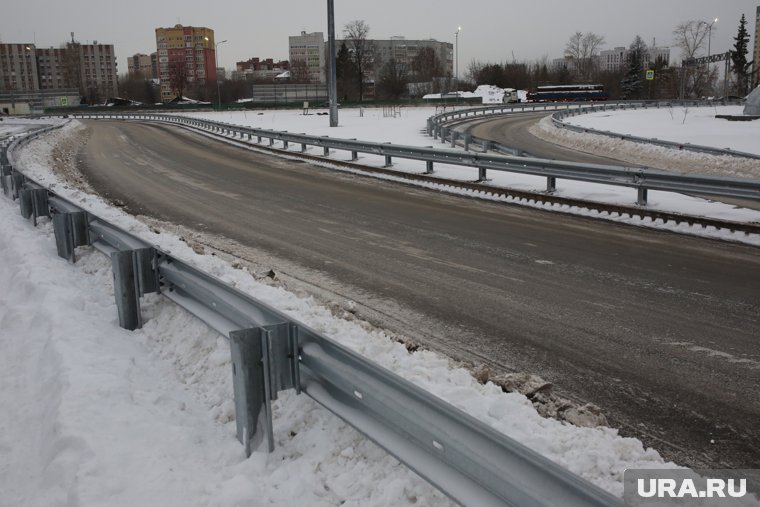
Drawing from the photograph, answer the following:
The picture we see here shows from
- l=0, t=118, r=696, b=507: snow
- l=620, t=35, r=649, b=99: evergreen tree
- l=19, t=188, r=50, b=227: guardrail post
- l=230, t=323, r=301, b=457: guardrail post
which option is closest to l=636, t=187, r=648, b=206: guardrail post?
l=0, t=118, r=696, b=507: snow

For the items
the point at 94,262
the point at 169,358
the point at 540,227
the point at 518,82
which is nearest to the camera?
the point at 169,358

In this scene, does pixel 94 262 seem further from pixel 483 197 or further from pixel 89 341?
pixel 483 197

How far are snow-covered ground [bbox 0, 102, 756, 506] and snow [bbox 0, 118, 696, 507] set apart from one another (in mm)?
10

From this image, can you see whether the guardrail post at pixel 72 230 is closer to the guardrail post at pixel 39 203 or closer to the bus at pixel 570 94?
the guardrail post at pixel 39 203

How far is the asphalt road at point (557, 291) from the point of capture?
15.1 ft

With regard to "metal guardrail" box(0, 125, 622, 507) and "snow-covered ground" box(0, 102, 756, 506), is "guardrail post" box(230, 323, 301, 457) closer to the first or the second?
"metal guardrail" box(0, 125, 622, 507)

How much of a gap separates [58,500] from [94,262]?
18.2 ft

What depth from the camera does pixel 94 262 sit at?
871 centimetres

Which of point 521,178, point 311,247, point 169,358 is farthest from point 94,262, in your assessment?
point 521,178

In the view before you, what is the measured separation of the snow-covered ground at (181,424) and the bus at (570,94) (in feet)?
295

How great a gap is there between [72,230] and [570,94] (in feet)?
294

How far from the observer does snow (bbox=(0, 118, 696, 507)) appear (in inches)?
144

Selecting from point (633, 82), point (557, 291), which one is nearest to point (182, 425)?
point (557, 291)

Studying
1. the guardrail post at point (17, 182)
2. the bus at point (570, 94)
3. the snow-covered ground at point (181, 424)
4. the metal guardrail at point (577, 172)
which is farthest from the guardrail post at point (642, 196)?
the bus at point (570, 94)
